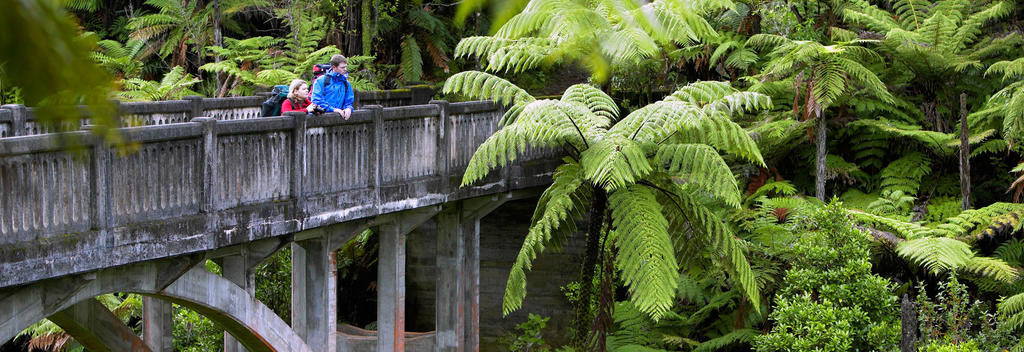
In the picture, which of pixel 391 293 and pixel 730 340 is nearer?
pixel 391 293

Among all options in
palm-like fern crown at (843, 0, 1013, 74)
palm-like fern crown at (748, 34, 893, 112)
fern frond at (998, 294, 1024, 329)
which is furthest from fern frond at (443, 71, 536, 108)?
palm-like fern crown at (843, 0, 1013, 74)

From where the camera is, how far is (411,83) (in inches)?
787

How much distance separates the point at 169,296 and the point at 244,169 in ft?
3.95

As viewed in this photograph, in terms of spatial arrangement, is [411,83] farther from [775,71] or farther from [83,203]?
[83,203]

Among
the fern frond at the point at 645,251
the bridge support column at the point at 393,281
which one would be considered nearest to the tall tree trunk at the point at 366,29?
the bridge support column at the point at 393,281

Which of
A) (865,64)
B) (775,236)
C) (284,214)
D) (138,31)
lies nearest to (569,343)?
(775,236)

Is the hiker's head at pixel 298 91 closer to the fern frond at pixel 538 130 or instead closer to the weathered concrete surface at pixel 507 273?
the fern frond at pixel 538 130

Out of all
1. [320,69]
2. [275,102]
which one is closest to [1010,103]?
[320,69]

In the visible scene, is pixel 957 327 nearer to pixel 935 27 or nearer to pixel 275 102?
pixel 935 27

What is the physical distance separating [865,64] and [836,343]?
5580 millimetres

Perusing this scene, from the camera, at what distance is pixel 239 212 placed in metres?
8.26

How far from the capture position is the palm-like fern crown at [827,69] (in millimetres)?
12680

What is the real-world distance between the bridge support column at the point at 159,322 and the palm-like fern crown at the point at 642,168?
4.29 m

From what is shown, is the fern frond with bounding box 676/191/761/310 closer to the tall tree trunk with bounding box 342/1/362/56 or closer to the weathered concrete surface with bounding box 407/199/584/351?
the weathered concrete surface with bounding box 407/199/584/351
